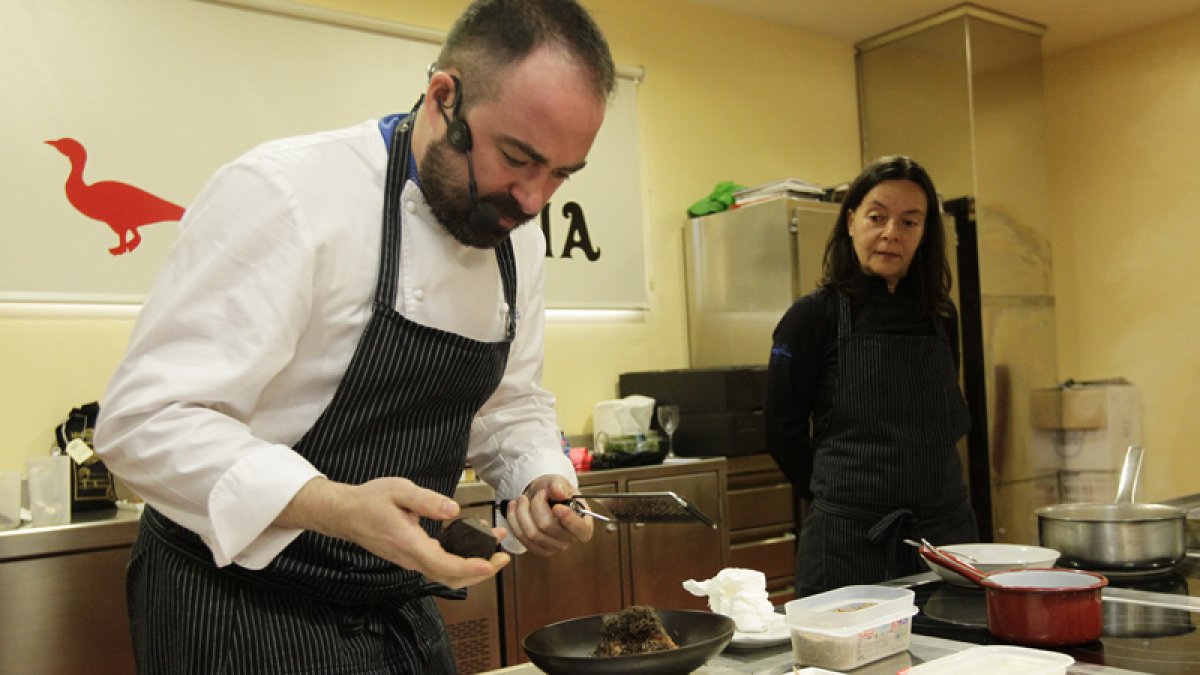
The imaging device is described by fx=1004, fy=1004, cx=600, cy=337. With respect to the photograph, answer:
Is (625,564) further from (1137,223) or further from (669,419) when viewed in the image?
(1137,223)

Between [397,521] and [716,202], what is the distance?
158 inches

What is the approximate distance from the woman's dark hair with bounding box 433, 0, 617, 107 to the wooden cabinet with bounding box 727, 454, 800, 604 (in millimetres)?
3089

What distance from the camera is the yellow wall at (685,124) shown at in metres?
4.55

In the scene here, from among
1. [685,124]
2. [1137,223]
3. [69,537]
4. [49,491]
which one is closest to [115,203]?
[49,491]

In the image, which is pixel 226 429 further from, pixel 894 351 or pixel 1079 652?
pixel 894 351

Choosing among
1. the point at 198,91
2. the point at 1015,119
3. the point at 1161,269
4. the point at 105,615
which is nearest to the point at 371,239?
the point at 105,615

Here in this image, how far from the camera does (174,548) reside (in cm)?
140

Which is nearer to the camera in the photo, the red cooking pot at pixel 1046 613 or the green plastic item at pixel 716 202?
the red cooking pot at pixel 1046 613

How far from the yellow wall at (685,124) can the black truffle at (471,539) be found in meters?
2.68

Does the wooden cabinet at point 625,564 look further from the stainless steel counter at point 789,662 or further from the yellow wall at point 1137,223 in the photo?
the yellow wall at point 1137,223

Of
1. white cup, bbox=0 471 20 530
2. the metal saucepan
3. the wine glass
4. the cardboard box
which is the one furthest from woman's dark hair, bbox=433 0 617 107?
the cardboard box

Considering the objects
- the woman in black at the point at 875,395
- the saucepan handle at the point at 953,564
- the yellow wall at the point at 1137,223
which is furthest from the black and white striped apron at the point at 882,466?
the yellow wall at the point at 1137,223

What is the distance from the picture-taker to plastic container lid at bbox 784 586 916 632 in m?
1.40

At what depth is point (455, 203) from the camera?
145cm
